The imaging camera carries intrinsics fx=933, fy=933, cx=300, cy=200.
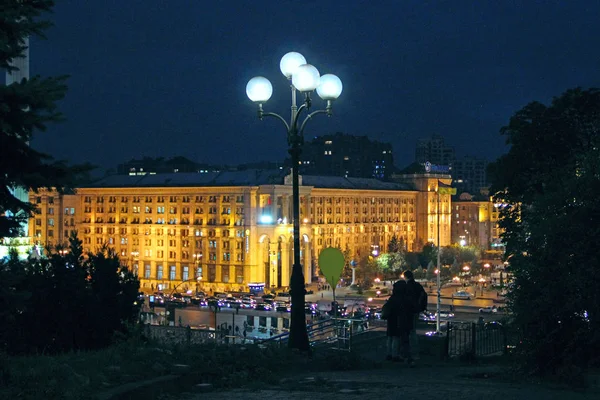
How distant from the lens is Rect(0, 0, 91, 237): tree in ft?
30.9

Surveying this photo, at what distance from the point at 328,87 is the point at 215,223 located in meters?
86.4

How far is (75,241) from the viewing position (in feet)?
95.1

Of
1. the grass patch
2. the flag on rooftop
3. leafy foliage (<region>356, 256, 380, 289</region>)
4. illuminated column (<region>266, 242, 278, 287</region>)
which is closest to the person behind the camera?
the grass patch

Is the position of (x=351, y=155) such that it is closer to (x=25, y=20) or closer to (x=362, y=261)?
(x=362, y=261)

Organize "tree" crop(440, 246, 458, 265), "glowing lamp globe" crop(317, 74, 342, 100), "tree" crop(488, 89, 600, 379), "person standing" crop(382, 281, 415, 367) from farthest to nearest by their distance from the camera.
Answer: "tree" crop(440, 246, 458, 265), "glowing lamp globe" crop(317, 74, 342, 100), "person standing" crop(382, 281, 415, 367), "tree" crop(488, 89, 600, 379)

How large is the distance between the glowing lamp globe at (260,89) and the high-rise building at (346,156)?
161 m

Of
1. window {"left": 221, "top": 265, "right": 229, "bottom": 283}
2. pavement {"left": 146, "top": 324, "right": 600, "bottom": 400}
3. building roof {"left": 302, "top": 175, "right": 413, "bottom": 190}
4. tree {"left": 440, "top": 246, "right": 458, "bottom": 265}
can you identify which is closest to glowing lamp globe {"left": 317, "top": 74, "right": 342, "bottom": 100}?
pavement {"left": 146, "top": 324, "right": 600, "bottom": 400}

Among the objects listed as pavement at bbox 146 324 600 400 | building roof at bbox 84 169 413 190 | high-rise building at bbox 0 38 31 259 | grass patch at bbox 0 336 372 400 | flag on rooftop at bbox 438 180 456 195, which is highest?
building roof at bbox 84 169 413 190

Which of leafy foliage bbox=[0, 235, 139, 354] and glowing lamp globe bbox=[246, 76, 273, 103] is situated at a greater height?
glowing lamp globe bbox=[246, 76, 273, 103]

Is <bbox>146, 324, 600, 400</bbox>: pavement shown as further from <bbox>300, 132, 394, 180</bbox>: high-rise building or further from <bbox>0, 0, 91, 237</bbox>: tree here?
<bbox>300, 132, 394, 180</bbox>: high-rise building

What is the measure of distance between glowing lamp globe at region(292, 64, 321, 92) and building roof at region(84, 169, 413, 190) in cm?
8462

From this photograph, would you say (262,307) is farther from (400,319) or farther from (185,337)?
(400,319)

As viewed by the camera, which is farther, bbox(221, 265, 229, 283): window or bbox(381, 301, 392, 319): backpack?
bbox(221, 265, 229, 283): window

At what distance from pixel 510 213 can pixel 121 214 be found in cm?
8282
